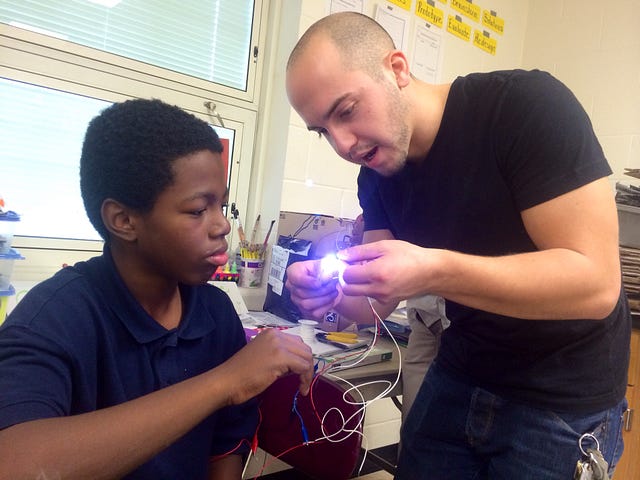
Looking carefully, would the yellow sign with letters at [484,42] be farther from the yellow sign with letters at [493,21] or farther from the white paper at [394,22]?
the white paper at [394,22]

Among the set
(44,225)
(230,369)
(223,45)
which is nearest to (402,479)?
(230,369)

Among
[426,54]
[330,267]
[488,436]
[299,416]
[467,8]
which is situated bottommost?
[299,416]

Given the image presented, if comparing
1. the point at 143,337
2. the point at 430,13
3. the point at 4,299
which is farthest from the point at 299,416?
the point at 430,13

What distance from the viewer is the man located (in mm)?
807

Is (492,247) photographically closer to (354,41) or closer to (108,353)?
(354,41)

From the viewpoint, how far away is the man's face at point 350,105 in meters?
1.04

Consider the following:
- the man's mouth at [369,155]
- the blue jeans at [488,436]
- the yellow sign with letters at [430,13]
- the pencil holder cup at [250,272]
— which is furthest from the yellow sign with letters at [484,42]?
the blue jeans at [488,436]

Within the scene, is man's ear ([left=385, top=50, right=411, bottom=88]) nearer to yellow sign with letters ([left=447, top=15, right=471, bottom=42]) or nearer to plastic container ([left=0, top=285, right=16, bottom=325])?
plastic container ([left=0, top=285, right=16, bottom=325])

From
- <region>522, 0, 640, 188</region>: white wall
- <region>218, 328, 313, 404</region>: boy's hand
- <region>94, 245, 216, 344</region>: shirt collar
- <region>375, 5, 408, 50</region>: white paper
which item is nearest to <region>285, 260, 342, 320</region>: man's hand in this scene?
<region>218, 328, 313, 404</region>: boy's hand

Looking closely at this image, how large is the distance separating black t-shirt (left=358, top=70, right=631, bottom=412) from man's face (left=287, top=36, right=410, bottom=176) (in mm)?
94

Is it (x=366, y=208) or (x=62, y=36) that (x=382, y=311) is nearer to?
(x=366, y=208)

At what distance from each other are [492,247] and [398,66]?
449 millimetres

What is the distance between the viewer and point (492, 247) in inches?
40.8

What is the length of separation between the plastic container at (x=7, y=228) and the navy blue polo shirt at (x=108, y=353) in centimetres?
67
